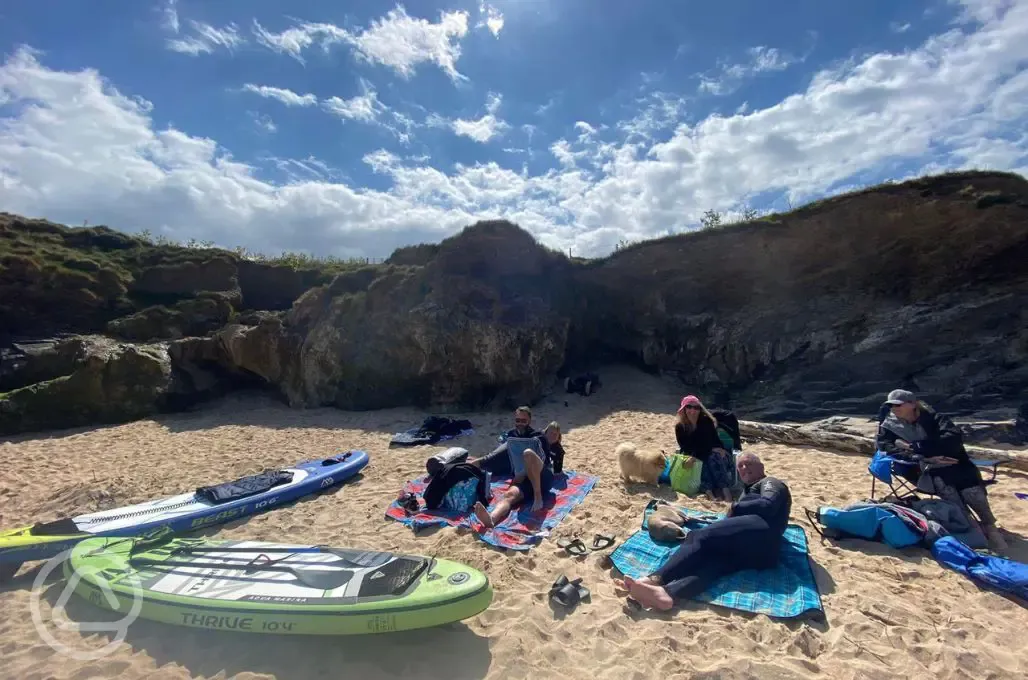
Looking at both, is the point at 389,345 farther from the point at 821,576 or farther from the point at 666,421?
the point at 821,576

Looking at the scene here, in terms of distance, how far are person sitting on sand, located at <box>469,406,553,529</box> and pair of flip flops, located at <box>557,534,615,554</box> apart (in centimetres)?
83

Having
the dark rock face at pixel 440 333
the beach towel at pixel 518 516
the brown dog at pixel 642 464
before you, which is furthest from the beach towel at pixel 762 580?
the dark rock face at pixel 440 333

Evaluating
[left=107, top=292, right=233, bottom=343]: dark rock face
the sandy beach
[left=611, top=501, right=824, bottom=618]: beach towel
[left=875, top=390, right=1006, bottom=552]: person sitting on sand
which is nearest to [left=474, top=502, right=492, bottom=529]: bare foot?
the sandy beach

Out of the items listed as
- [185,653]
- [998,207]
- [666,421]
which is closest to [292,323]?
[666,421]

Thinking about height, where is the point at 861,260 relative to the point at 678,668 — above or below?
above

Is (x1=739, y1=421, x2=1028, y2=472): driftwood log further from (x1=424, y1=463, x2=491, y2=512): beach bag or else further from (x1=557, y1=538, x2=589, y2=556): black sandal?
(x1=424, y1=463, x2=491, y2=512): beach bag

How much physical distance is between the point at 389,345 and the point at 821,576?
12.2m

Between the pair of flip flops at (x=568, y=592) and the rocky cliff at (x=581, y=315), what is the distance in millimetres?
8826

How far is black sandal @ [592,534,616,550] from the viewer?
4.64 meters

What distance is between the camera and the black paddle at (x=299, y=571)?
376 cm

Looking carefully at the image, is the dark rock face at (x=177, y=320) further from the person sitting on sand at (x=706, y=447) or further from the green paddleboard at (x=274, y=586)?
the person sitting on sand at (x=706, y=447)

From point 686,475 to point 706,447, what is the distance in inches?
18.4

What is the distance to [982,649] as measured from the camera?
9.78 ft

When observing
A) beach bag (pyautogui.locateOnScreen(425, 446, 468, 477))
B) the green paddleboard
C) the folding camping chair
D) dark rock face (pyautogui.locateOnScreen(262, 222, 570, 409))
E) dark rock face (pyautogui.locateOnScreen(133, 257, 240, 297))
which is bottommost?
the green paddleboard
